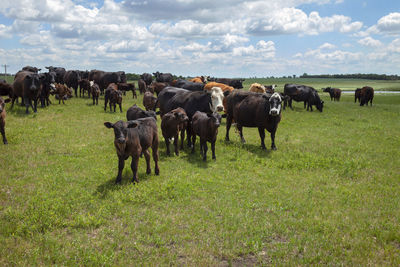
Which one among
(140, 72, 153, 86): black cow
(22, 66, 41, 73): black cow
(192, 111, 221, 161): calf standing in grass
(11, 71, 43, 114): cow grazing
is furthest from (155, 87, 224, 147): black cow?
(140, 72, 153, 86): black cow

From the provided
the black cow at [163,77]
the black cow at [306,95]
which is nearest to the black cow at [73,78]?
the black cow at [163,77]

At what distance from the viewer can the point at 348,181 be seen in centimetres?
810

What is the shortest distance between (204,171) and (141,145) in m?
2.14

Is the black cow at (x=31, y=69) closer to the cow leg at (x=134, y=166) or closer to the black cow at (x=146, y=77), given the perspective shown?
the black cow at (x=146, y=77)

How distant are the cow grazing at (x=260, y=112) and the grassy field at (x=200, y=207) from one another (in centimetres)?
101

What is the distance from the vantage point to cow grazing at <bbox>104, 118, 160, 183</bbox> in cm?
639

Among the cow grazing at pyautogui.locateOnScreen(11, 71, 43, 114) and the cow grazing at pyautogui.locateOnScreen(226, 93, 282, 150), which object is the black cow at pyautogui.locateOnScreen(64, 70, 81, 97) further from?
the cow grazing at pyautogui.locateOnScreen(226, 93, 282, 150)

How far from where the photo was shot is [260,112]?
11.5 m

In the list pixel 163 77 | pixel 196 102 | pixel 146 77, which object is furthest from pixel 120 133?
pixel 146 77

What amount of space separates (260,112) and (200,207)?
6.30m

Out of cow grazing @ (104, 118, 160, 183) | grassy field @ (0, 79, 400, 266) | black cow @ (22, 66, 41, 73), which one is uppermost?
black cow @ (22, 66, 41, 73)

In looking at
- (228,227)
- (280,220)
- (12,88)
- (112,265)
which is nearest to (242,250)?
(228,227)

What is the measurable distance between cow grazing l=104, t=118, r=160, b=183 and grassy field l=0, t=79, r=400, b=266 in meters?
0.54

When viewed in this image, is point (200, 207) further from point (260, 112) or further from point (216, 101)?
point (216, 101)
